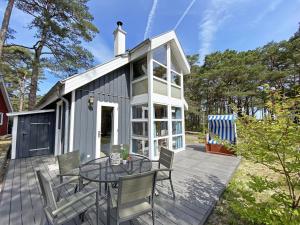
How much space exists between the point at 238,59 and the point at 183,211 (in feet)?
66.9

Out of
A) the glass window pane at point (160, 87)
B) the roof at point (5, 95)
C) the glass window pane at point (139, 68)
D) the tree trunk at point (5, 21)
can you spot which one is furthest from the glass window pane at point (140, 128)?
the roof at point (5, 95)

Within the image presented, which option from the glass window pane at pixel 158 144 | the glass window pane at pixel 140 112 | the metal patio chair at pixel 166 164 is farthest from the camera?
the glass window pane at pixel 140 112

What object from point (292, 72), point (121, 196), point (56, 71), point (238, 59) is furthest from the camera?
point (238, 59)

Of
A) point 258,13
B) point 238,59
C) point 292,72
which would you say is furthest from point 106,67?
point 292,72

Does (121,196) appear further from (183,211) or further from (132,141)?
(132,141)

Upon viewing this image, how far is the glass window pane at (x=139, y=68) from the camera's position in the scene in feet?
21.4

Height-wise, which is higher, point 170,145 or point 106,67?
point 106,67

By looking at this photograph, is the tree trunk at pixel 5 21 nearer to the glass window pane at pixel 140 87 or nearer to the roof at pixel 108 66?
the roof at pixel 108 66

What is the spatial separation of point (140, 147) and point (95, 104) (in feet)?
8.26

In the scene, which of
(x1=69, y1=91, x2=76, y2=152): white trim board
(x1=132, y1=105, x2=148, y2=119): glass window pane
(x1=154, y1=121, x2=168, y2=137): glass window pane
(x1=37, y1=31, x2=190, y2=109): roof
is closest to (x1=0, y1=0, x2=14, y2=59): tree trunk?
(x1=37, y1=31, x2=190, y2=109): roof

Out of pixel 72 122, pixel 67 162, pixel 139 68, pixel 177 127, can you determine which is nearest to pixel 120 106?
pixel 139 68

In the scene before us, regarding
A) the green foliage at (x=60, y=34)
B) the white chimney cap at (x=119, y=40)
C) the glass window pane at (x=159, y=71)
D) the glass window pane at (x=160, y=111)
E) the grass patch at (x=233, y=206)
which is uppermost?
the green foliage at (x=60, y=34)

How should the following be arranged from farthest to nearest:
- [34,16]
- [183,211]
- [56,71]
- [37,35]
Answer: [56,71], [37,35], [34,16], [183,211]

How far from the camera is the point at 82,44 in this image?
34.6ft
